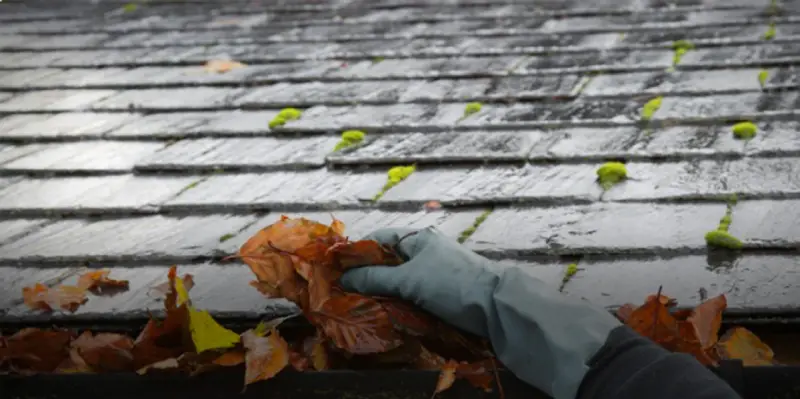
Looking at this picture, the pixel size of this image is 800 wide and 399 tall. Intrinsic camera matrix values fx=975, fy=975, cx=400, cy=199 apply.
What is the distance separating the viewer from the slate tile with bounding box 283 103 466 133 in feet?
11.9

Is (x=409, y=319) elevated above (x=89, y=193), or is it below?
above

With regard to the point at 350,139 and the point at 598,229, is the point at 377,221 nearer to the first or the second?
the point at 598,229

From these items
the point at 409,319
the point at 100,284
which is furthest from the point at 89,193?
the point at 409,319

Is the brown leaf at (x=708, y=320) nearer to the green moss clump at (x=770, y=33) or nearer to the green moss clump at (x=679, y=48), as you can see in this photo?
the green moss clump at (x=679, y=48)

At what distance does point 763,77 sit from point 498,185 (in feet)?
5.23

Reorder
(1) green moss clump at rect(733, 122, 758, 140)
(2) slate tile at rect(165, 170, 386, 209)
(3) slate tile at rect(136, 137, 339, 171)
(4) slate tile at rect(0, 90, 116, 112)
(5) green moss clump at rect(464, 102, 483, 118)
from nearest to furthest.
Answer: (2) slate tile at rect(165, 170, 386, 209) → (1) green moss clump at rect(733, 122, 758, 140) → (3) slate tile at rect(136, 137, 339, 171) → (5) green moss clump at rect(464, 102, 483, 118) → (4) slate tile at rect(0, 90, 116, 112)

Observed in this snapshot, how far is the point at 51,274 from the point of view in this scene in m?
2.57

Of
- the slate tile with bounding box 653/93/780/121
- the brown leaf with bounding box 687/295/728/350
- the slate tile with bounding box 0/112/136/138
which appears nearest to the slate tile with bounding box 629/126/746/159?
the slate tile with bounding box 653/93/780/121

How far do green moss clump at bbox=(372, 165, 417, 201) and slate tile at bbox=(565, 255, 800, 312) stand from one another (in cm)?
85

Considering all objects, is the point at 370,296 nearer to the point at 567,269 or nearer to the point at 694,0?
the point at 567,269

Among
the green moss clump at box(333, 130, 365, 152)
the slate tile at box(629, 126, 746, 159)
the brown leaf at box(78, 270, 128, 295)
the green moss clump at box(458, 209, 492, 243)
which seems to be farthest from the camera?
the green moss clump at box(333, 130, 365, 152)

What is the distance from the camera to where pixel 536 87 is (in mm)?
4047

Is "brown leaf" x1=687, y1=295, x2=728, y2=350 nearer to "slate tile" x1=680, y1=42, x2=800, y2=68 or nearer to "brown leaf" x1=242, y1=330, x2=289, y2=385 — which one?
"brown leaf" x1=242, y1=330, x2=289, y2=385

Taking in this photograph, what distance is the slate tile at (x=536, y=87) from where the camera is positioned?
394cm
